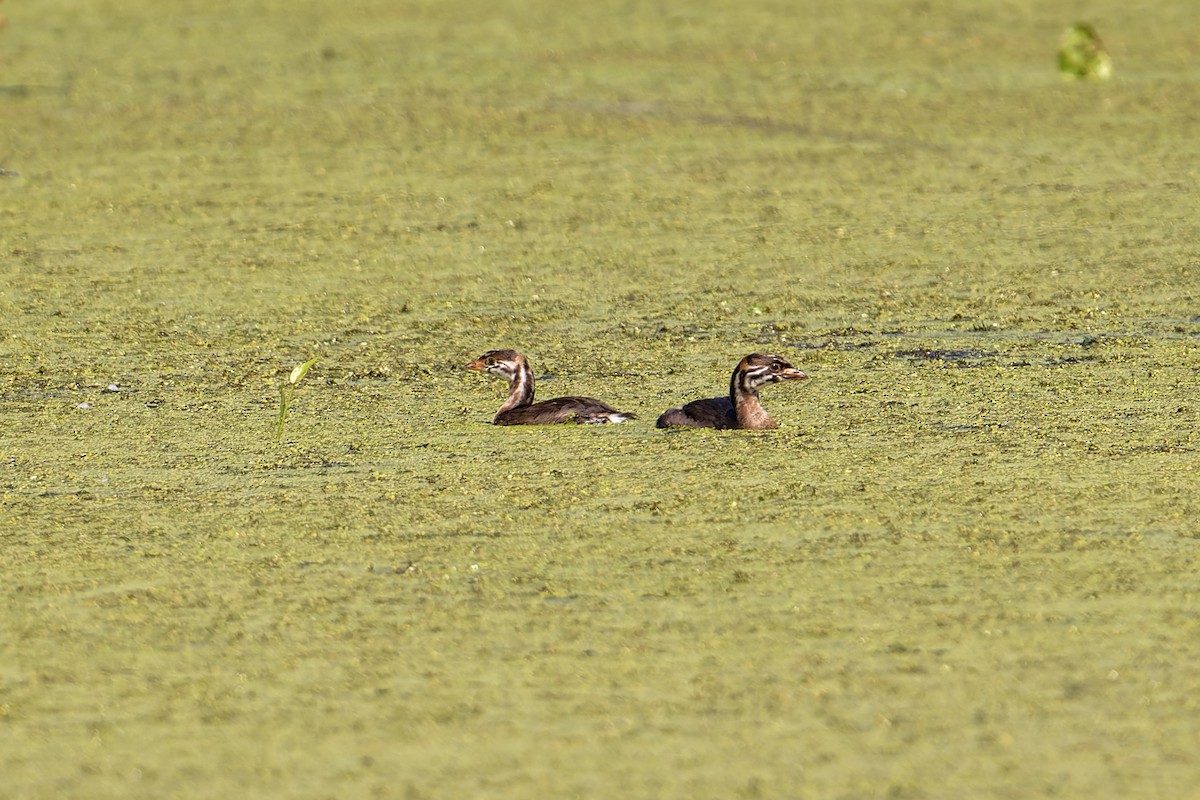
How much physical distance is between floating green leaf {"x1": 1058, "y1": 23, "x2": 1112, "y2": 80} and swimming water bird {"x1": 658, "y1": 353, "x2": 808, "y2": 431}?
7260mm

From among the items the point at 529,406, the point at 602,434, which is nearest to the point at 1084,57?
the point at 529,406

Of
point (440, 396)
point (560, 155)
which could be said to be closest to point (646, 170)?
point (560, 155)

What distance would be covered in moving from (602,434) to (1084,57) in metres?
7.55

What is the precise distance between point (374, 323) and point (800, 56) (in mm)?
6681

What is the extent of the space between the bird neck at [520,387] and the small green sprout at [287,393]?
0.61m

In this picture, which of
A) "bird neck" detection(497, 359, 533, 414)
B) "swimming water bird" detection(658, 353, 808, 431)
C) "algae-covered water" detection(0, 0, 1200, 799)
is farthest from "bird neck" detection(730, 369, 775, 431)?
"bird neck" detection(497, 359, 533, 414)

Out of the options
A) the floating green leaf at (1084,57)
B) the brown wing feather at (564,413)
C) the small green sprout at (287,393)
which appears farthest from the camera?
the floating green leaf at (1084,57)

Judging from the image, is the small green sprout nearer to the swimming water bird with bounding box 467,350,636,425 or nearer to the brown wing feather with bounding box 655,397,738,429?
the swimming water bird with bounding box 467,350,636,425

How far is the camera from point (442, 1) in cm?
1706

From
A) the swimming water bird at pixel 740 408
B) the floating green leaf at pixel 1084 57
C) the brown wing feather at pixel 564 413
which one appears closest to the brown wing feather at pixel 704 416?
the swimming water bird at pixel 740 408

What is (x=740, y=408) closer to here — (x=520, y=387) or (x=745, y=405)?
(x=745, y=405)

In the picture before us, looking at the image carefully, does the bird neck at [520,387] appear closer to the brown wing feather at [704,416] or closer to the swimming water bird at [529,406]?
the swimming water bird at [529,406]

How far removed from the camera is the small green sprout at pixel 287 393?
609 centimetres

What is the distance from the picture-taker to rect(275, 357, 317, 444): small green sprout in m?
6.09
